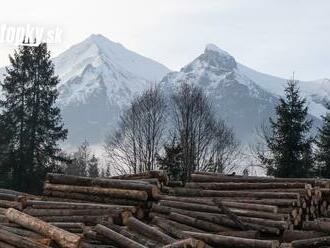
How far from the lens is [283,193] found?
14.8 metres

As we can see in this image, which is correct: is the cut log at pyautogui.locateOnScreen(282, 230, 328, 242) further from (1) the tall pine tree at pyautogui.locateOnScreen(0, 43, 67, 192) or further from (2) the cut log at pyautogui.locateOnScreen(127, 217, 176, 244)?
(1) the tall pine tree at pyautogui.locateOnScreen(0, 43, 67, 192)

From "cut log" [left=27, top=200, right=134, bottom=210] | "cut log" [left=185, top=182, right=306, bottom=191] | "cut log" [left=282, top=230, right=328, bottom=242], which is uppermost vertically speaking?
"cut log" [left=185, top=182, right=306, bottom=191]

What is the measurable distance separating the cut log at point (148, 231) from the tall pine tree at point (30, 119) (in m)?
28.1

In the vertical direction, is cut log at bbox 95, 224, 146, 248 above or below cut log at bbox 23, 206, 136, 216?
below

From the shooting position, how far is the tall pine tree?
40250 mm

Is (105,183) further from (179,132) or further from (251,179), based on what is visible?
(179,132)

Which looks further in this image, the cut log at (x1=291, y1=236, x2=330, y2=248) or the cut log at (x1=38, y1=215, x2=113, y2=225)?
the cut log at (x1=38, y1=215, x2=113, y2=225)

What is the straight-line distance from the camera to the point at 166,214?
1477cm

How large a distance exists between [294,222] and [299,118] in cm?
2507

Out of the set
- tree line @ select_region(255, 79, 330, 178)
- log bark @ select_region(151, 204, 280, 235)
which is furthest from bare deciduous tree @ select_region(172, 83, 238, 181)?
log bark @ select_region(151, 204, 280, 235)

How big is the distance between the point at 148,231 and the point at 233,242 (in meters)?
1.87

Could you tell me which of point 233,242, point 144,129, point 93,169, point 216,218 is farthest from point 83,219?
point 93,169

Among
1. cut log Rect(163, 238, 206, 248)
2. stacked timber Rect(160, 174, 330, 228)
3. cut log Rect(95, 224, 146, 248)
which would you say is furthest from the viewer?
stacked timber Rect(160, 174, 330, 228)

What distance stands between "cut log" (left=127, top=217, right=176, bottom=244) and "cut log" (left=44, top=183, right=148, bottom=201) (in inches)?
33.7
